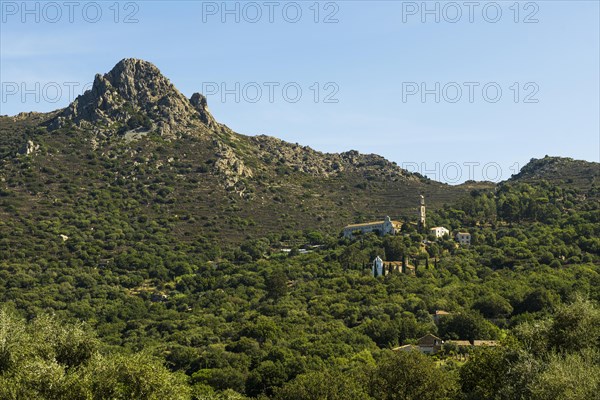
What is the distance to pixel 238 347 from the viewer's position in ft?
289

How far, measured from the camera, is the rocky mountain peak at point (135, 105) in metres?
180

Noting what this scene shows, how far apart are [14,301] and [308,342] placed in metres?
45.4

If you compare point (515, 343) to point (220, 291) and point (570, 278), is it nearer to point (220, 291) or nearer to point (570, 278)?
point (570, 278)

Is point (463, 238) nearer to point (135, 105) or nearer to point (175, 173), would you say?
point (175, 173)

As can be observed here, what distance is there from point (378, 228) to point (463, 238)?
17.6m

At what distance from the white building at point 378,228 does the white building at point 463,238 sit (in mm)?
12275

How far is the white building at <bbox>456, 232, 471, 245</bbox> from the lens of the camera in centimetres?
13938

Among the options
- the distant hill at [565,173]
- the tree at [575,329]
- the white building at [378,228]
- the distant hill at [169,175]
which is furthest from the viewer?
the distant hill at [565,173]

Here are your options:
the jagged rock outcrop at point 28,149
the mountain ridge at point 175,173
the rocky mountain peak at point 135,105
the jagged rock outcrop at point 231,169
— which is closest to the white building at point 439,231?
the mountain ridge at point 175,173

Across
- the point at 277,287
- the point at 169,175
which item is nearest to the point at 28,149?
the point at 169,175

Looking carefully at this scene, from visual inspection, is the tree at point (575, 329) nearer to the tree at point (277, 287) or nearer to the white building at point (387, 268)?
the tree at point (277, 287)

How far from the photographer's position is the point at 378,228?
490 ft

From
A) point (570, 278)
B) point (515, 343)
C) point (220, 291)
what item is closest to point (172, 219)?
point (220, 291)

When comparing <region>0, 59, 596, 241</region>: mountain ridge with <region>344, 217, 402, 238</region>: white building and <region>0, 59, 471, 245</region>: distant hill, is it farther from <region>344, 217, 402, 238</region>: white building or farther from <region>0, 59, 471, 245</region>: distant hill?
<region>344, 217, 402, 238</region>: white building
